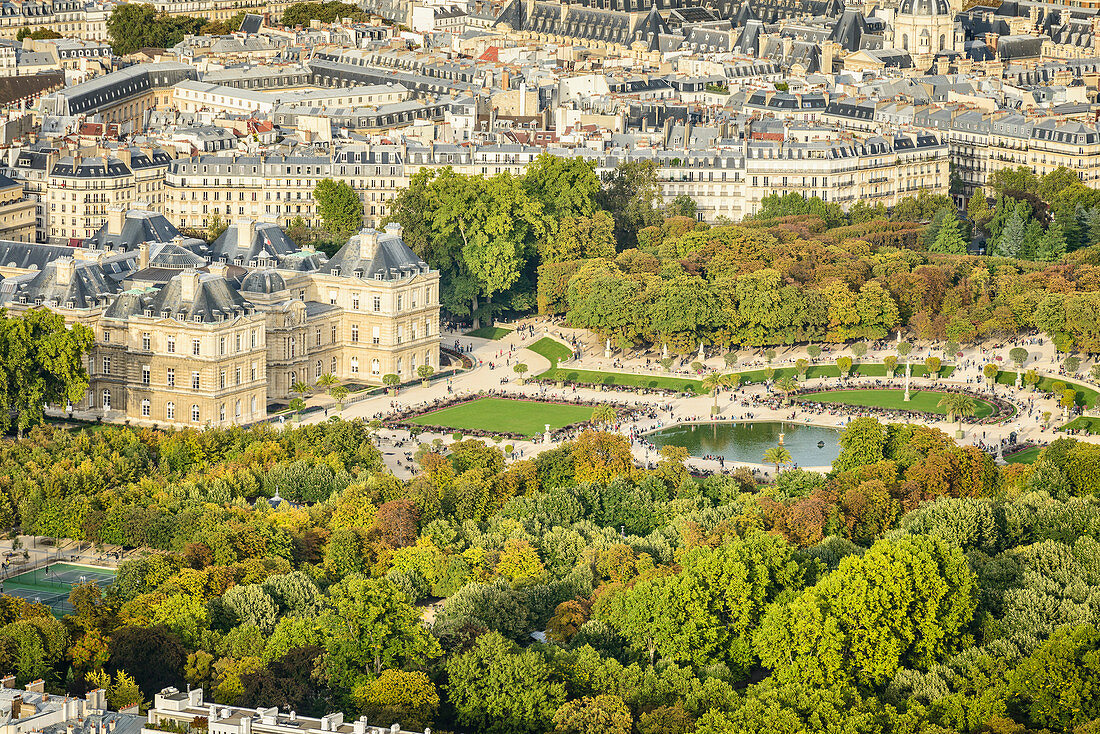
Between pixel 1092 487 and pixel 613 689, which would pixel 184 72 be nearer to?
pixel 1092 487

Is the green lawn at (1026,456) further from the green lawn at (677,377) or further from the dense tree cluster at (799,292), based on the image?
the green lawn at (677,377)

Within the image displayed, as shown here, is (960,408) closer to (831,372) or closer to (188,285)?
(831,372)

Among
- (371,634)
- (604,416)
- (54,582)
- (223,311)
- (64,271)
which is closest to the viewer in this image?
(371,634)

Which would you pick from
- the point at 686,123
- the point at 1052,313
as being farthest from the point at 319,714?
the point at 686,123

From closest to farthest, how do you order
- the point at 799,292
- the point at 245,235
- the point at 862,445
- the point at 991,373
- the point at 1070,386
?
the point at 862,445 < the point at 1070,386 < the point at 991,373 < the point at 245,235 < the point at 799,292

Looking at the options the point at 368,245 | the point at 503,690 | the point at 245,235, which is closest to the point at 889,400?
the point at 368,245

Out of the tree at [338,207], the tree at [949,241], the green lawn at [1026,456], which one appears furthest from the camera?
the tree at [338,207]

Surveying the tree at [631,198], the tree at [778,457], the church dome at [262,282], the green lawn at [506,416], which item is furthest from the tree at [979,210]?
the church dome at [262,282]
